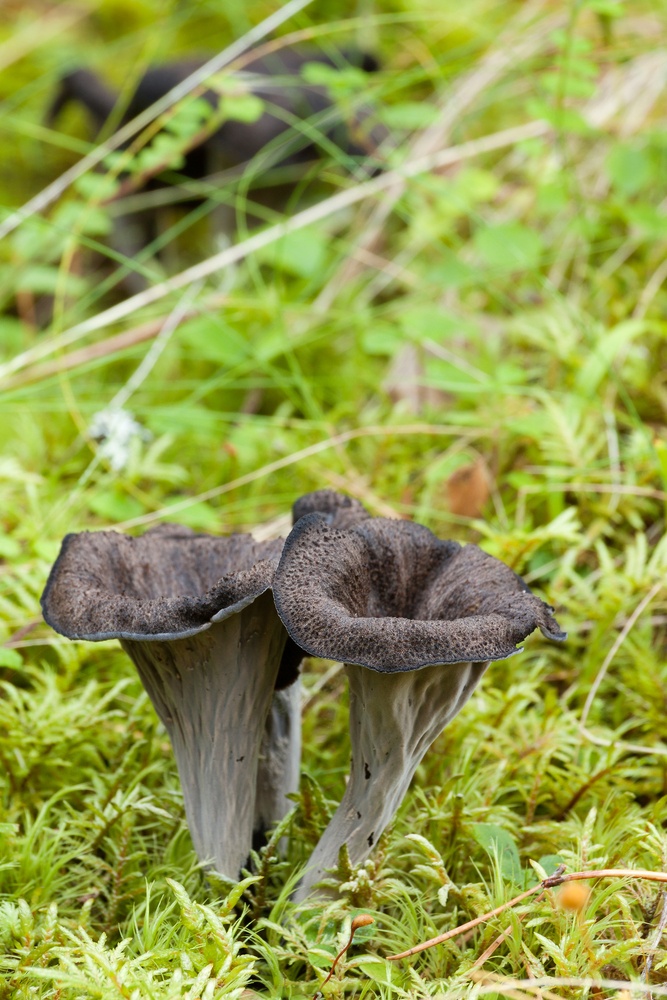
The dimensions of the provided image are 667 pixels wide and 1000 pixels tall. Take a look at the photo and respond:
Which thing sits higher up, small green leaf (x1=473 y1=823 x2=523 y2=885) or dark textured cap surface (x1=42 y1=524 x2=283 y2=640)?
dark textured cap surface (x1=42 y1=524 x2=283 y2=640)

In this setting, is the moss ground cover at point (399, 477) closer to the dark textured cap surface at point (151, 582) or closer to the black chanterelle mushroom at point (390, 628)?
the black chanterelle mushroom at point (390, 628)

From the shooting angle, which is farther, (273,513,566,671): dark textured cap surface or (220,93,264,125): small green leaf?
(220,93,264,125): small green leaf

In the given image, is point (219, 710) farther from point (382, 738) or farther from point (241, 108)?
point (241, 108)

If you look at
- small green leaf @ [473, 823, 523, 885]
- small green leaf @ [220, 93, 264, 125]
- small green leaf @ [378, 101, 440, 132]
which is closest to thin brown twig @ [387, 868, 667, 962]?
small green leaf @ [473, 823, 523, 885]

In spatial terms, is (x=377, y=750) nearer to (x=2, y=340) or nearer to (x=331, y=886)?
(x=331, y=886)

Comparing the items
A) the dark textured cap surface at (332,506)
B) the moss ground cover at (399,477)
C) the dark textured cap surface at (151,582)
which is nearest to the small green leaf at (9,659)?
the moss ground cover at (399,477)

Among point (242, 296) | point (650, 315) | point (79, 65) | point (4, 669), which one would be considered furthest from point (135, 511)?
point (79, 65)

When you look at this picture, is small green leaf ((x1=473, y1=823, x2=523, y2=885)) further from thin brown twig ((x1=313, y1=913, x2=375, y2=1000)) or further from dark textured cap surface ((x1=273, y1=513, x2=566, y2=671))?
dark textured cap surface ((x1=273, y1=513, x2=566, y2=671))
